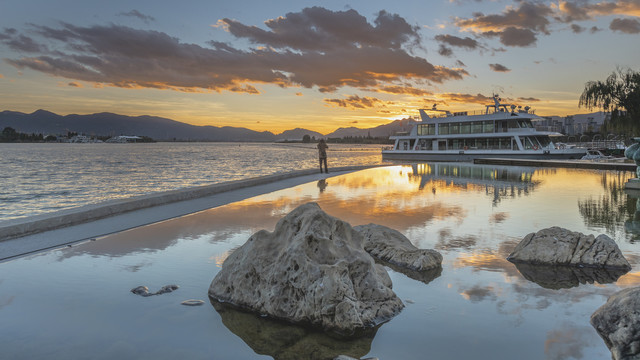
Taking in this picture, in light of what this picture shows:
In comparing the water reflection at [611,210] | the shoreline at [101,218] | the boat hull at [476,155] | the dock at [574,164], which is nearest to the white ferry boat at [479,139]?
the boat hull at [476,155]

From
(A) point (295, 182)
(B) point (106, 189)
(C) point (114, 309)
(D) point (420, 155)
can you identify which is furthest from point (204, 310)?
(D) point (420, 155)

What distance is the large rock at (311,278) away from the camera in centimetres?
396

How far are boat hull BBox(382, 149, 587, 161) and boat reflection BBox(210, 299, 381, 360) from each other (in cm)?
3984

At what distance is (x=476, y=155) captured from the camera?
44031 millimetres

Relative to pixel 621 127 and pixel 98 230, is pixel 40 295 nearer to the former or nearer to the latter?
pixel 98 230

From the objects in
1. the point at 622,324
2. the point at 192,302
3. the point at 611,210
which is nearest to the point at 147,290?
the point at 192,302

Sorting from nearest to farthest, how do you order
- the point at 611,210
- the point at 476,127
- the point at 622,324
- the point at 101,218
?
the point at 622,324
the point at 101,218
the point at 611,210
the point at 476,127

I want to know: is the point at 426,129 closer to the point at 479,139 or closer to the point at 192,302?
the point at 479,139

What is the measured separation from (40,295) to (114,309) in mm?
1053

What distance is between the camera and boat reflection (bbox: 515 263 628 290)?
516cm

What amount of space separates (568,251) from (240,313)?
463cm

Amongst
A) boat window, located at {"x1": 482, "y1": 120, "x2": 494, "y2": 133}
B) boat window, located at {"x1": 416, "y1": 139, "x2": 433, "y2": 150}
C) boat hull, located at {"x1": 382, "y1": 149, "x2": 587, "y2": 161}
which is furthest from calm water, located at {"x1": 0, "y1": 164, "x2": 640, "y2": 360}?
boat window, located at {"x1": 416, "y1": 139, "x2": 433, "y2": 150}

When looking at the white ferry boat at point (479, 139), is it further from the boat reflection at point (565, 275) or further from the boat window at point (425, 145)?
the boat reflection at point (565, 275)

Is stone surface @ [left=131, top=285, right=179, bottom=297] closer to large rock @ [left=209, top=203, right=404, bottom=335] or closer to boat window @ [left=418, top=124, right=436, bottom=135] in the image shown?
large rock @ [left=209, top=203, right=404, bottom=335]
